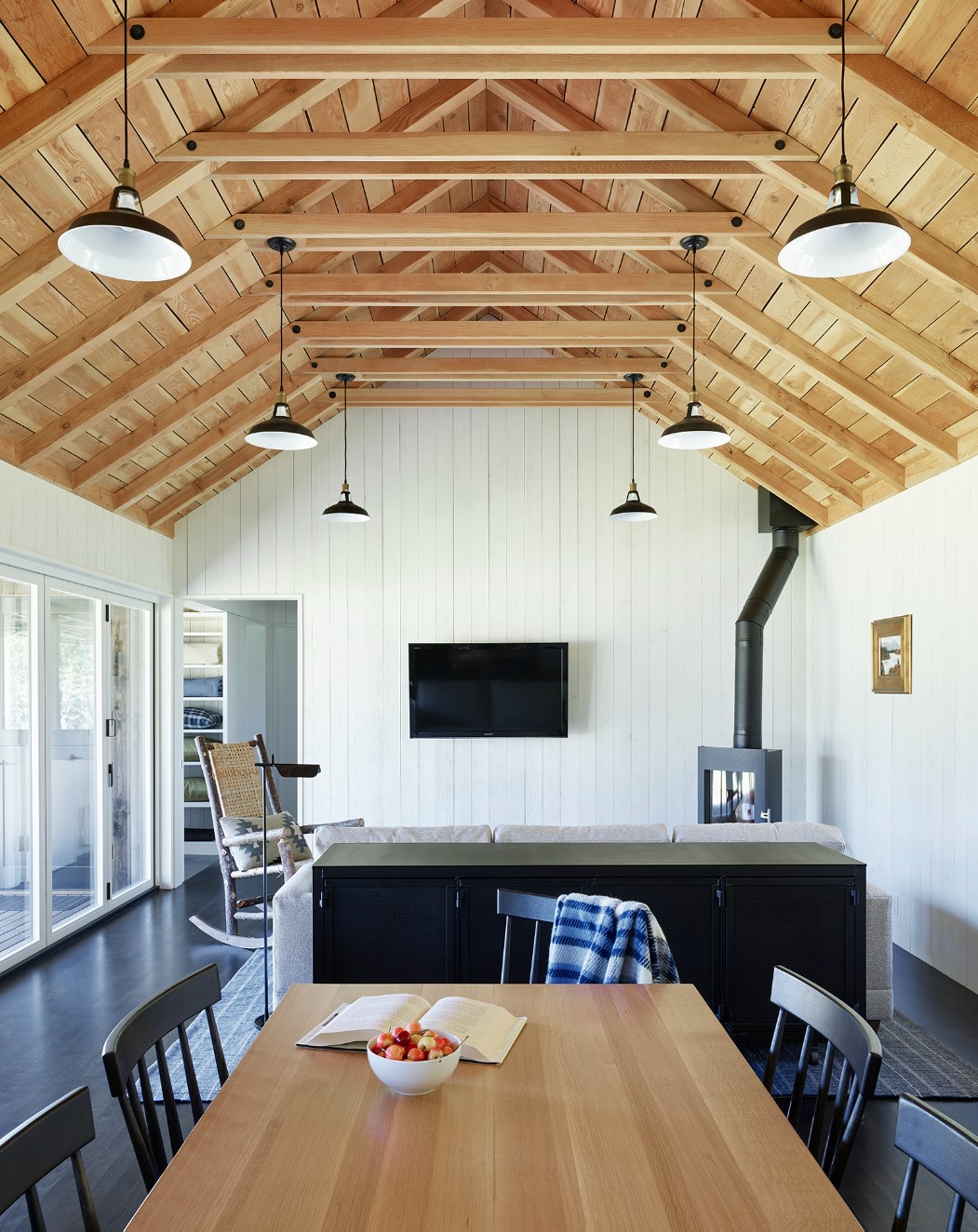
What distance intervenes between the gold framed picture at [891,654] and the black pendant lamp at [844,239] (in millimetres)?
3330

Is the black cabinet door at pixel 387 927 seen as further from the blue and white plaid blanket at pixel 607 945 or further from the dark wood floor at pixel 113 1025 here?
the blue and white plaid blanket at pixel 607 945

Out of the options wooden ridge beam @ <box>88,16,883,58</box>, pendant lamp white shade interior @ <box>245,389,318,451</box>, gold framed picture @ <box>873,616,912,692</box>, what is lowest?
gold framed picture @ <box>873,616,912,692</box>

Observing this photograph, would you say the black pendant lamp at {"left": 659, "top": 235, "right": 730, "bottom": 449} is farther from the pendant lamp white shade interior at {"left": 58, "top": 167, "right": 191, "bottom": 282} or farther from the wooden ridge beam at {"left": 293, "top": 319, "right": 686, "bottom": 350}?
the pendant lamp white shade interior at {"left": 58, "top": 167, "right": 191, "bottom": 282}

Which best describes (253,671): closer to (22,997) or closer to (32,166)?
(22,997)

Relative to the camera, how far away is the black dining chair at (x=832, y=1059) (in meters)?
1.65

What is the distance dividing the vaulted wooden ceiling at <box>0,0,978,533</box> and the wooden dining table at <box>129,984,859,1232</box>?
280 centimetres

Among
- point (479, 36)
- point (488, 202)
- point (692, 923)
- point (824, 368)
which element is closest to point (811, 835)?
point (692, 923)

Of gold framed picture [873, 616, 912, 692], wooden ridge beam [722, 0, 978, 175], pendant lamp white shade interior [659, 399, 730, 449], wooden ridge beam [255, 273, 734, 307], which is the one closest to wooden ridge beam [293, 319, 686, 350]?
wooden ridge beam [255, 273, 734, 307]

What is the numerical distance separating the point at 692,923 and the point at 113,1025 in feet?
8.49

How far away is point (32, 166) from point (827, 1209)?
12.3 ft

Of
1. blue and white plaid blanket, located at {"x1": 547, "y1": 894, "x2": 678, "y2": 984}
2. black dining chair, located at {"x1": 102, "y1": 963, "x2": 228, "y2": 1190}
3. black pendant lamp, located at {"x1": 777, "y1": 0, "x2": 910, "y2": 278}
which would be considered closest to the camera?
black dining chair, located at {"x1": 102, "y1": 963, "x2": 228, "y2": 1190}

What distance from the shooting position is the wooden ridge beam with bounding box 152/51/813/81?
297 centimetres

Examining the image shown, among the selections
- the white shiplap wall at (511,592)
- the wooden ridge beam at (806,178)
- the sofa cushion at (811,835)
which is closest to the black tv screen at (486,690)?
the white shiplap wall at (511,592)

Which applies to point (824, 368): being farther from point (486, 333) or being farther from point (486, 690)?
point (486, 690)
